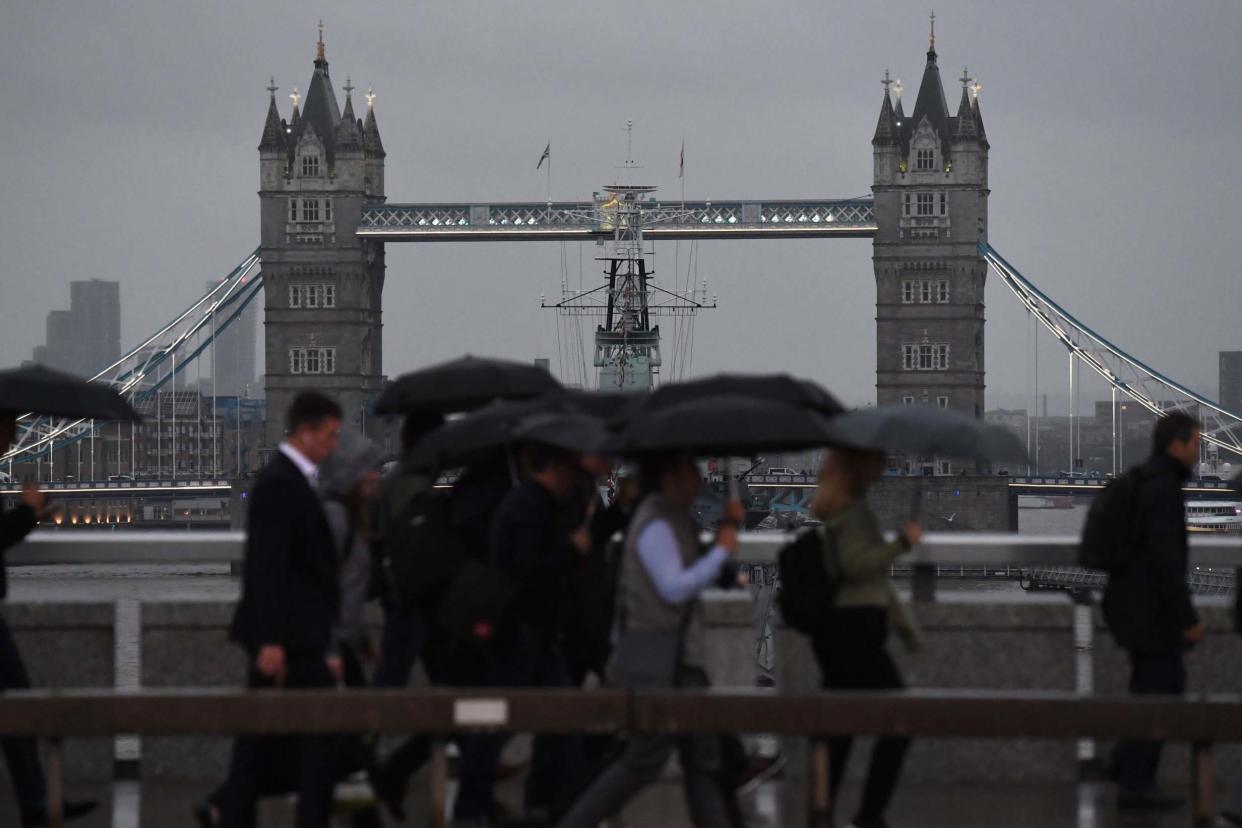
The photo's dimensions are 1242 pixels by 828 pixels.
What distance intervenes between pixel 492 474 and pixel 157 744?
135 cm

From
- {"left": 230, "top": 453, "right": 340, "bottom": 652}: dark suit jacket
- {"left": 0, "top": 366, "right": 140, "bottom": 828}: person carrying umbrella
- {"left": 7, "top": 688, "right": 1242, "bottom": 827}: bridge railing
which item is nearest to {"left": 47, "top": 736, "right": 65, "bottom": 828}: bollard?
{"left": 7, "top": 688, "right": 1242, "bottom": 827}: bridge railing

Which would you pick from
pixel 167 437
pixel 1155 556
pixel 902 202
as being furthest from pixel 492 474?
pixel 167 437

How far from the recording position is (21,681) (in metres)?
5.48

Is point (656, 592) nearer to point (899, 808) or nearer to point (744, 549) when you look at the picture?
point (899, 808)

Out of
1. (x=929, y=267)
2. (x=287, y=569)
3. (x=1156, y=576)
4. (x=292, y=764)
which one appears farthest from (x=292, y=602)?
(x=929, y=267)

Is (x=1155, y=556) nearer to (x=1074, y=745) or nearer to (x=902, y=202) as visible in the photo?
(x=1074, y=745)

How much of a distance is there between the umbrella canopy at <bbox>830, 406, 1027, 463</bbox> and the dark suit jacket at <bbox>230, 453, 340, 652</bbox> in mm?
1317

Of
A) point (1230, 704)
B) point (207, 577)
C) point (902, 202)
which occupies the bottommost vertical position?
point (207, 577)

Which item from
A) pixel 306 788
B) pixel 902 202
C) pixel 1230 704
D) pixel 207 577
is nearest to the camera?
pixel 1230 704

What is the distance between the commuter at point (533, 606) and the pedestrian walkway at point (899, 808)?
410 millimetres

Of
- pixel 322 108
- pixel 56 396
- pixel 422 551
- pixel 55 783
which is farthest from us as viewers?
pixel 322 108

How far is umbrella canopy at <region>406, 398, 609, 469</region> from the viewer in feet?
16.5

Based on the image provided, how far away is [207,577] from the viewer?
4678cm

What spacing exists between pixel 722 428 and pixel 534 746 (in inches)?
38.9
